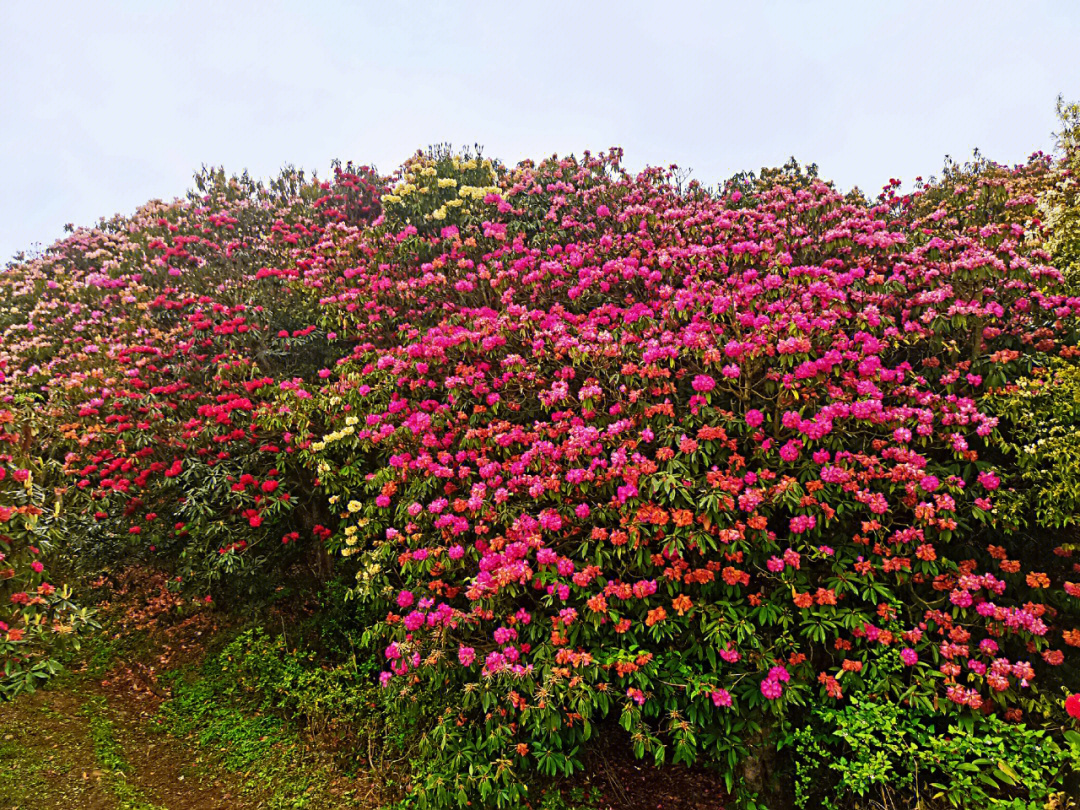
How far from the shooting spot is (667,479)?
14.0 ft

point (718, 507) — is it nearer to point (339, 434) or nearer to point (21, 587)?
point (339, 434)

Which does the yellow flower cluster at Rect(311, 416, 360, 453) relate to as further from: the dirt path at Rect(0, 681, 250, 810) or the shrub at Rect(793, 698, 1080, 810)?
the shrub at Rect(793, 698, 1080, 810)

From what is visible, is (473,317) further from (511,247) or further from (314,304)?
(314,304)

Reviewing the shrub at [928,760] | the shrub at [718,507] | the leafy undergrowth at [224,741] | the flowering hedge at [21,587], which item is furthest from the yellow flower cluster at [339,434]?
the shrub at [928,760]

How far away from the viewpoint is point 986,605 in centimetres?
396

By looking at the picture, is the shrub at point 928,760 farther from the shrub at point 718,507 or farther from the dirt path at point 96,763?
the dirt path at point 96,763

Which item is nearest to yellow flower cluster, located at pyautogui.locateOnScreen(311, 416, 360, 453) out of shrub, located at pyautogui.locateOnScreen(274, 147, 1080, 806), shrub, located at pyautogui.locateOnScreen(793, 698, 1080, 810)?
shrub, located at pyautogui.locateOnScreen(274, 147, 1080, 806)

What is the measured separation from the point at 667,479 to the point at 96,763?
579 cm

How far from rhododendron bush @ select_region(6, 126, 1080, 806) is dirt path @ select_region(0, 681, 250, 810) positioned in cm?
171

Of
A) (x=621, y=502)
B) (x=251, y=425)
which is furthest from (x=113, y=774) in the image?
(x=621, y=502)

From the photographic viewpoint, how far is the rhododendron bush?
4250mm

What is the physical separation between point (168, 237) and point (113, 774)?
10.6m

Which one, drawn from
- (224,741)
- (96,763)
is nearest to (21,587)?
(96,763)

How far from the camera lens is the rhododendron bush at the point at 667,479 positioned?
13.9 feet
